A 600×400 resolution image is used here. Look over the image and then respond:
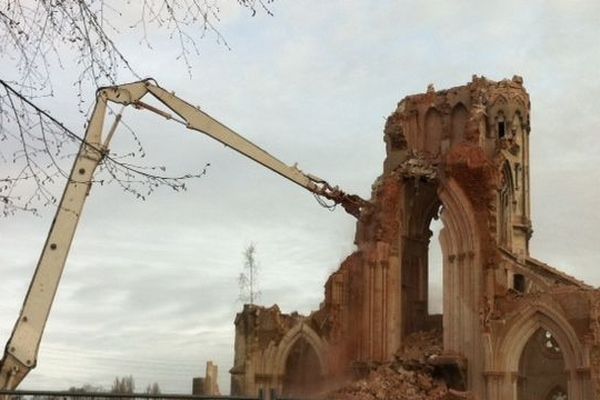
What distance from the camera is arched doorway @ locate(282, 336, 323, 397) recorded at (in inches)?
1334

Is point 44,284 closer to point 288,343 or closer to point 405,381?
point 405,381

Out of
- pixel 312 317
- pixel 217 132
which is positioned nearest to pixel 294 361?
pixel 312 317

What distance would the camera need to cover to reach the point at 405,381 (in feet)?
88.1

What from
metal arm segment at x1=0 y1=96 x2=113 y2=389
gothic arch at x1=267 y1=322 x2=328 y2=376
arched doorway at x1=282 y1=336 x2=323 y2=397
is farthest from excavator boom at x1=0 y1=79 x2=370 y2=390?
arched doorway at x1=282 y1=336 x2=323 y2=397

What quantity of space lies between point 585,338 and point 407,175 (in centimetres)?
778

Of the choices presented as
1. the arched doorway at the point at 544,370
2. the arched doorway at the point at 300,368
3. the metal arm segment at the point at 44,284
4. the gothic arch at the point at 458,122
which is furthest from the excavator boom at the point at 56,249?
the arched doorway at the point at 544,370

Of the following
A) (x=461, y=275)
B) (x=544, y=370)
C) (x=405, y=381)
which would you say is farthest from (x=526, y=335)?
(x=544, y=370)

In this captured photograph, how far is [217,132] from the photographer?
2573 cm

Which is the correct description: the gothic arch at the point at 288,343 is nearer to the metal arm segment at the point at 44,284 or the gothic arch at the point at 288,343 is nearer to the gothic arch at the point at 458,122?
the gothic arch at the point at 458,122

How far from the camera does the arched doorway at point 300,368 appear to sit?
1334 inches

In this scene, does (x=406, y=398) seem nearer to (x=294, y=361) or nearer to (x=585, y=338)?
(x=585, y=338)

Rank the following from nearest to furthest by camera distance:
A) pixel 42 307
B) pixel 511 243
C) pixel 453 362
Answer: pixel 42 307 → pixel 453 362 → pixel 511 243

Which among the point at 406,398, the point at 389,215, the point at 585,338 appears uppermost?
the point at 389,215

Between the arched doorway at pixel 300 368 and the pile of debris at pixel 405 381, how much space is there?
18.0 ft
